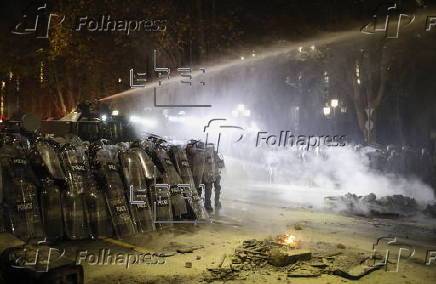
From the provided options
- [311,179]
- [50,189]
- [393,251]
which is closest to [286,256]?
[393,251]

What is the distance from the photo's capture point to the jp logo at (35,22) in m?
24.5

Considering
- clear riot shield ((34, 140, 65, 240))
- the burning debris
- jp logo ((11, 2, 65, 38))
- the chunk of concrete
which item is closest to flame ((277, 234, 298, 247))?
the burning debris

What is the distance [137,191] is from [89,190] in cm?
97

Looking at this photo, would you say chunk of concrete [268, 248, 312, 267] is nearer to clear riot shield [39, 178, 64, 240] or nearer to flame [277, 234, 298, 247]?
flame [277, 234, 298, 247]

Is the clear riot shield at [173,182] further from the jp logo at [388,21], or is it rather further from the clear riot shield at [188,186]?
the jp logo at [388,21]

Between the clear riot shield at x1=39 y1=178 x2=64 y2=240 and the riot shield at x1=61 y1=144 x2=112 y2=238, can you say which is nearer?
the clear riot shield at x1=39 y1=178 x2=64 y2=240

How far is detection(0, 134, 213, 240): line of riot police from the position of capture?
22.0 ft

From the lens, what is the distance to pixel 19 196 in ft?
21.8

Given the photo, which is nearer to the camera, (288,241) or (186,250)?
(186,250)

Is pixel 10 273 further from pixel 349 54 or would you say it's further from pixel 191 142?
pixel 349 54

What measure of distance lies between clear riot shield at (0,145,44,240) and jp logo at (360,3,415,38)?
20.0 m

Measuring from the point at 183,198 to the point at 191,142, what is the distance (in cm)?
188

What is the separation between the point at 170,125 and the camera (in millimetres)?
26359

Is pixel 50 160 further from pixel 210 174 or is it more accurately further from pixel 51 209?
pixel 210 174
